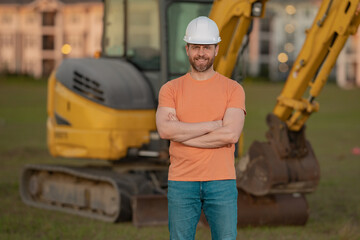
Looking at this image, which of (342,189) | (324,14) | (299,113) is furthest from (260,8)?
(342,189)

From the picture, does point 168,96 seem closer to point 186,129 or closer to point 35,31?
point 186,129

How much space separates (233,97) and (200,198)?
0.68m

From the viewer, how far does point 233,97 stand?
5.02 metres

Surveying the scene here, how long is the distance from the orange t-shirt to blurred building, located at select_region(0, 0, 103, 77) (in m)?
80.0

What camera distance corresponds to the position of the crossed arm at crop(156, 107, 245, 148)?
194 inches

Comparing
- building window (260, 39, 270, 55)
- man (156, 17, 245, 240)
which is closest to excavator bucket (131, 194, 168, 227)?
man (156, 17, 245, 240)

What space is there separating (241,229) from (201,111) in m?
4.21

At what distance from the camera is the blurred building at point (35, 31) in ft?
281

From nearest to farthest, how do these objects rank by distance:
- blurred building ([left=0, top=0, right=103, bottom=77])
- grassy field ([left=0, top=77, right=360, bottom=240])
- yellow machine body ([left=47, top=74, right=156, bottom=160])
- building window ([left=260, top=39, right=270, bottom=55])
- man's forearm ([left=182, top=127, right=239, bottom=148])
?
man's forearm ([left=182, top=127, right=239, bottom=148])
grassy field ([left=0, top=77, right=360, bottom=240])
yellow machine body ([left=47, top=74, right=156, bottom=160])
blurred building ([left=0, top=0, right=103, bottom=77])
building window ([left=260, top=39, right=270, bottom=55])

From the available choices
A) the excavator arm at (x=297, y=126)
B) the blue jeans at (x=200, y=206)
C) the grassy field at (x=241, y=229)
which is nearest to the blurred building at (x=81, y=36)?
the grassy field at (x=241, y=229)

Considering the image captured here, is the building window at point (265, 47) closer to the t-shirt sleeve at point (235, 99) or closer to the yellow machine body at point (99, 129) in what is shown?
the yellow machine body at point (99, 129)

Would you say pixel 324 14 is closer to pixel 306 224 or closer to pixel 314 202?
pixel 306 224

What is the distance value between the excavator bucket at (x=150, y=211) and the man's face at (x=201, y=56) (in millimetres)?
4315

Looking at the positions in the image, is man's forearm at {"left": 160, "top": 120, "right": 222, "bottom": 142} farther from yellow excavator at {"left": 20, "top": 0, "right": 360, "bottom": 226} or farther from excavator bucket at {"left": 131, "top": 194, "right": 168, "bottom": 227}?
excavator bucket at {"left": 131, "top": 194, "right": 168, "bottom": 227}
